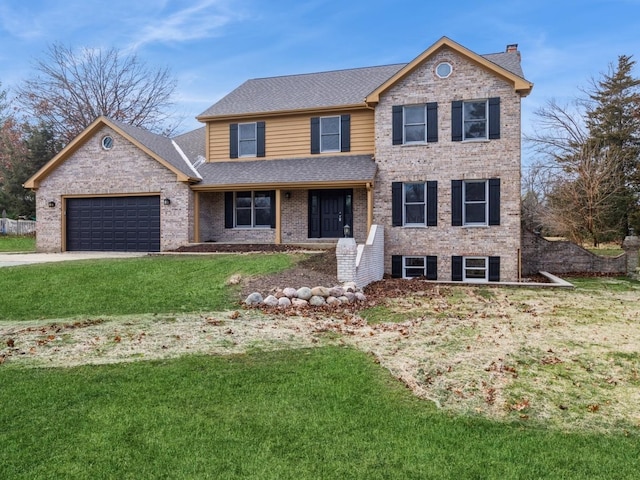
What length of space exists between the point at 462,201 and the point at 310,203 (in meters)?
5.49

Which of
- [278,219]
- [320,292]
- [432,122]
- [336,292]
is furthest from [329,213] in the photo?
[320,292]

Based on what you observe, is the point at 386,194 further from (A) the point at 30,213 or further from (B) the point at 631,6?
(A) the point at 30,213

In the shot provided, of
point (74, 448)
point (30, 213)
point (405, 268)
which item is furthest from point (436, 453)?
point (30, 213)

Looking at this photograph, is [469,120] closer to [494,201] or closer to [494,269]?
[494,201]

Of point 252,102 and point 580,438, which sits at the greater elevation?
point 252,102

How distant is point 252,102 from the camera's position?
62.5ft

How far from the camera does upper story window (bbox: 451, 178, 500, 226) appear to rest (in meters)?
15.5

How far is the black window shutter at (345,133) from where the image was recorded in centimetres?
1753

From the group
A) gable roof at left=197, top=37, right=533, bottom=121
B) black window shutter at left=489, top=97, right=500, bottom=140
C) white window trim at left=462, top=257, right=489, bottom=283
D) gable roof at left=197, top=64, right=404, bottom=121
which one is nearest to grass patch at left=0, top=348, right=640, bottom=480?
white window trim at left=462, top=257, right=489, bottom=283

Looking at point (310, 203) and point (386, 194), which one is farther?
point (310, 203)

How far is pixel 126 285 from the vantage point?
37.5 ft

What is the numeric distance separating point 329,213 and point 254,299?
8.40 m

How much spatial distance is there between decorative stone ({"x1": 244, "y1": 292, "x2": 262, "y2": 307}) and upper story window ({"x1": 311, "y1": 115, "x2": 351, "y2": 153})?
9.25 metres

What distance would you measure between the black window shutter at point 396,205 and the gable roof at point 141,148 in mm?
7241
